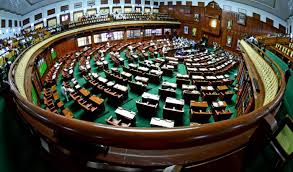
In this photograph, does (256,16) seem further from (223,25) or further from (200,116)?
(200,116)

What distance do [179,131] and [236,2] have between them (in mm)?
26608

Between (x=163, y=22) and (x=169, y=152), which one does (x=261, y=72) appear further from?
(x=163, y=22)

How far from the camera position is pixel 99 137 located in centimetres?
153

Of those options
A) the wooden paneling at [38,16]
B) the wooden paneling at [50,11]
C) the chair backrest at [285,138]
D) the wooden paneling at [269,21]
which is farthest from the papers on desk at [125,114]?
the wooden paneling at [50,11]

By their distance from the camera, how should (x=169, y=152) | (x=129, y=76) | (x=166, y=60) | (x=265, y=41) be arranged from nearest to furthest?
(x=169, y=152), (x=265, y=41), (x=129, y=76), (x=166, y=60)

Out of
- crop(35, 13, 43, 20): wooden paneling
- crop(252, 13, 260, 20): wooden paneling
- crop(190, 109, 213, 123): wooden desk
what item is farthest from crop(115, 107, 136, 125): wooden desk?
crop(35, 13, 43, 20): wooden paneling

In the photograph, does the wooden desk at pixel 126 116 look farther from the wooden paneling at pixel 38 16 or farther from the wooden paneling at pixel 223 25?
the wooden paneling at pixel 38 16

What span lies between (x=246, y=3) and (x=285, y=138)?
24.2 m

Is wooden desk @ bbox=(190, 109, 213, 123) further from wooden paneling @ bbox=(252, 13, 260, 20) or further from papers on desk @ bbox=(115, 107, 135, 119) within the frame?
wooden paneling @ bbox=(252, 13, 260, 20)

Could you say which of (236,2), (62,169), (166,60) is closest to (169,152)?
(62,169)

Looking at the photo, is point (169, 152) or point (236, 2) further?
point (236, 2)

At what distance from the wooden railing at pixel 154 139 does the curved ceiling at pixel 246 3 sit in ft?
61.1

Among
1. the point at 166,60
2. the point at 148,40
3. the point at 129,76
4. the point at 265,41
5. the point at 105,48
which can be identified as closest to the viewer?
the point at 265,41

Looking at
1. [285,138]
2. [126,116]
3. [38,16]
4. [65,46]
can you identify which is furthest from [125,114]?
[38,16]
